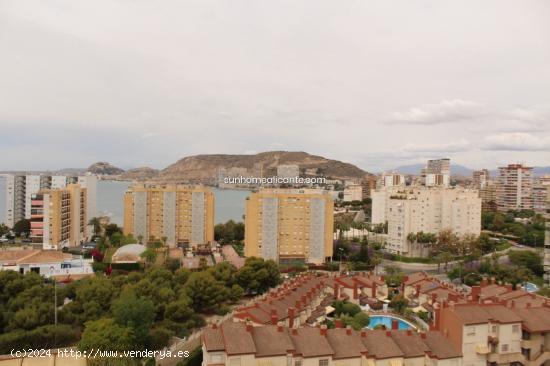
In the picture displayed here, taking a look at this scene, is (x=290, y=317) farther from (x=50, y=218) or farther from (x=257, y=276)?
(x=50, y=218)

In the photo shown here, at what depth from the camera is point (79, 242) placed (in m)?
23.7

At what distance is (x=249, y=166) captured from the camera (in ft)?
306

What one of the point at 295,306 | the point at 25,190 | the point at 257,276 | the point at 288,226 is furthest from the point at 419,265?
the point at 25,190

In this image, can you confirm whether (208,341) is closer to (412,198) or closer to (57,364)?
(57,364)

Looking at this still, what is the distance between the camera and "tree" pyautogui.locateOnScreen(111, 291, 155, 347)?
30.9 ft

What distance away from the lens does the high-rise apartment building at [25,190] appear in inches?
1076

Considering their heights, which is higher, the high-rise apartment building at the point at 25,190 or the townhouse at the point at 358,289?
the high-rise apartment building at the point at 25,190

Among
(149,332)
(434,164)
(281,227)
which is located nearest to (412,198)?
(281,227)

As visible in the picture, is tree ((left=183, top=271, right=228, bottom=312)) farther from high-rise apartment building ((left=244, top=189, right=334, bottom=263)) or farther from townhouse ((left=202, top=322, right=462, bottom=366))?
high-rise apartment building ((left=244, top=189, right=334, bottom=263))

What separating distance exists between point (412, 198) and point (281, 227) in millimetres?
7845

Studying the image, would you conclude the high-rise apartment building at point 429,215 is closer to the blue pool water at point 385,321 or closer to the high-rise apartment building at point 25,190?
the blue pool water at point 385,321

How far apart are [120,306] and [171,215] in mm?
14616

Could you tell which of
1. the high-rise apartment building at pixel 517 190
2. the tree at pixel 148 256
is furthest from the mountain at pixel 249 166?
the tree at pixel 148 256

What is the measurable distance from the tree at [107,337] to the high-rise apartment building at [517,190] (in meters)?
42.0
